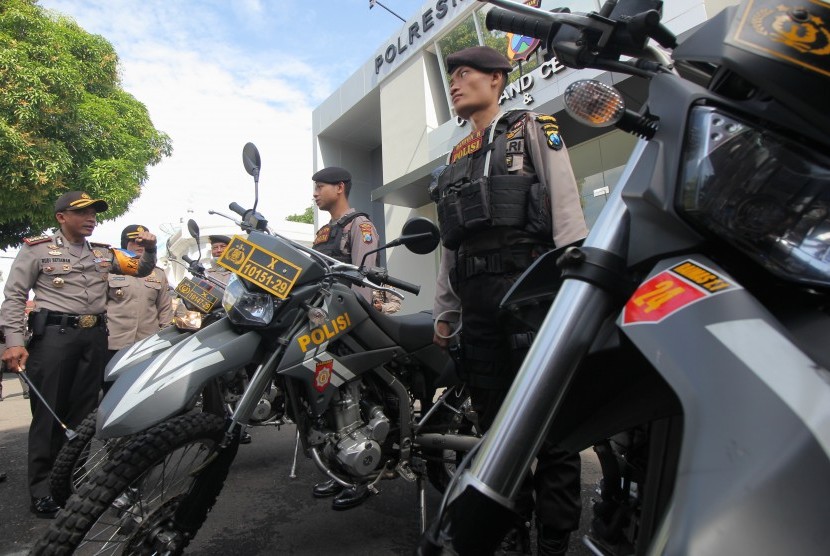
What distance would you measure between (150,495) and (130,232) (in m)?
3.27

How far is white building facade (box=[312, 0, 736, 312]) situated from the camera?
701cm

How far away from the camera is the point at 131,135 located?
12.3 metres

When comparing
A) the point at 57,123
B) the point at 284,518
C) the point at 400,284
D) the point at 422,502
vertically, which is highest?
the point at 57,123

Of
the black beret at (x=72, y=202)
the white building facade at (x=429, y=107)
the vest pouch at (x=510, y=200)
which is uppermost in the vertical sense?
the white building facade at (x=429, y=107)


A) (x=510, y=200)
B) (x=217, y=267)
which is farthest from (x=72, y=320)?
(x=510, y=200)

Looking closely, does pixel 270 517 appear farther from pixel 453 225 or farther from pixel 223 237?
pixel 223 237

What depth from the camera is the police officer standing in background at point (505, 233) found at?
5.35 feet

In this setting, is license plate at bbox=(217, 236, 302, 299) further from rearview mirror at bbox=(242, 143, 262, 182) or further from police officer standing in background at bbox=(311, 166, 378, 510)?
police officer standing in background at bbox=(311, 166, 378, 510)

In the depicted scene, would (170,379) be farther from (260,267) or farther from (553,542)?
(553,542)

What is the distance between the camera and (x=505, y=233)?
1748 mm

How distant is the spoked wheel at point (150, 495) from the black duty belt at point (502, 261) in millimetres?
1099

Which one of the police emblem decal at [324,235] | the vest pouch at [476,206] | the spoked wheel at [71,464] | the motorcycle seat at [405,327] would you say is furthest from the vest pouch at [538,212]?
the spoked wheel at [71,464]

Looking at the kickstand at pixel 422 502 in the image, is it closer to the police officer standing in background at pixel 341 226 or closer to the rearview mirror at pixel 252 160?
the police officer standing in background at pixel 341 226

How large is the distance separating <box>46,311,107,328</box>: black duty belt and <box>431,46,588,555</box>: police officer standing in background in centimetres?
274
